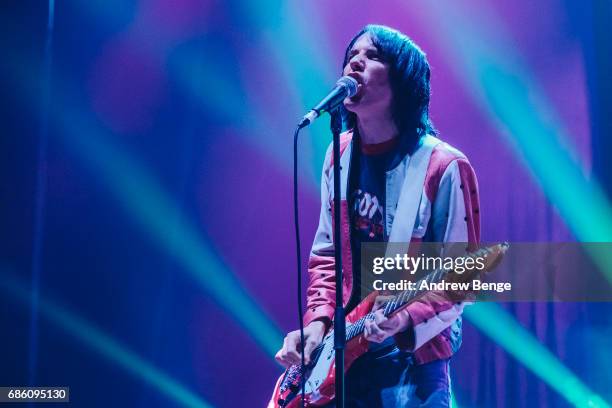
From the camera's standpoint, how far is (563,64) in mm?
2676

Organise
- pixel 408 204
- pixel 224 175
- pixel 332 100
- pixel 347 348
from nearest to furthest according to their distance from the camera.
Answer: pixel 332 100 < pixel 347 348 < pixel 408 204 < pixel 224 175

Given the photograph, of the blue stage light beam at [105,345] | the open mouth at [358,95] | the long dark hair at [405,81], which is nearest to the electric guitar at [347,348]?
Result: the long dark hair at [405,81]

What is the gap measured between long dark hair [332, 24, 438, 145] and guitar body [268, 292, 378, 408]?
23.7 inches

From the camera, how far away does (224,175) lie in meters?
3.05

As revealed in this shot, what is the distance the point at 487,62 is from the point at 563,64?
0.92 ft

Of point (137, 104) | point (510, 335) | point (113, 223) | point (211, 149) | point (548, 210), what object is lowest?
point (510, 335)

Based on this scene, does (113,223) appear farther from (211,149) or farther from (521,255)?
(521,255)

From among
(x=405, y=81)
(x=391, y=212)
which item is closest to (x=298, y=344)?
(x=391, y=212)

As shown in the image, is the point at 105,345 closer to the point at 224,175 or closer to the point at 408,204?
the point at 224,175

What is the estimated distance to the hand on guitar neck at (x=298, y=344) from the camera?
216cm

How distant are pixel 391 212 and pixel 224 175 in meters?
1.01

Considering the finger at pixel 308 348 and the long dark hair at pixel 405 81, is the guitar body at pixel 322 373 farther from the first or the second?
the long dark hair at pixel 405 81

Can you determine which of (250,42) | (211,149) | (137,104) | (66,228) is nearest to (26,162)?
(66,228)

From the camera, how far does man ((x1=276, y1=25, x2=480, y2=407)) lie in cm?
209
